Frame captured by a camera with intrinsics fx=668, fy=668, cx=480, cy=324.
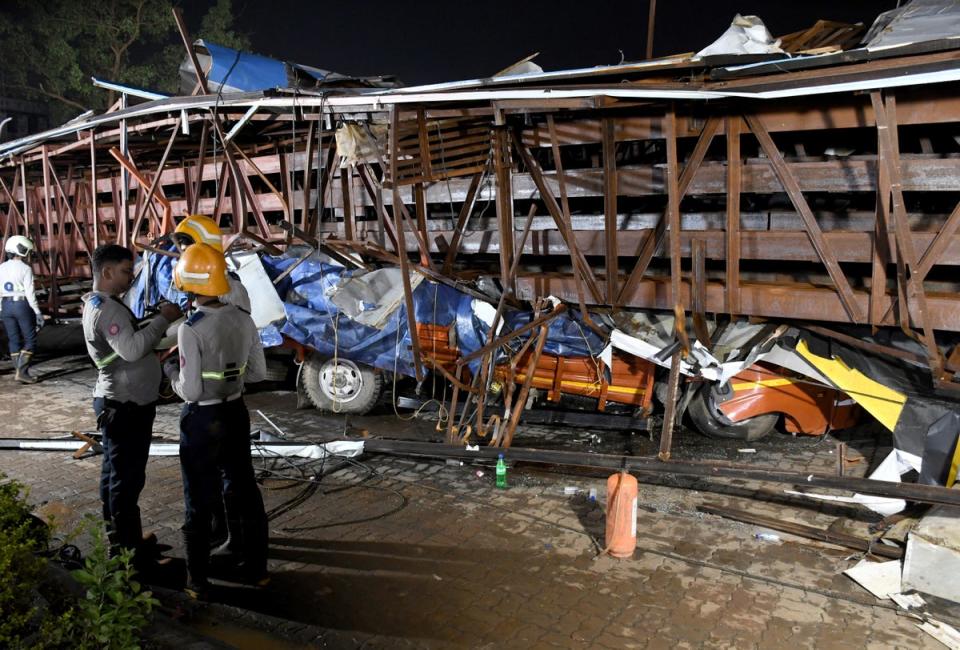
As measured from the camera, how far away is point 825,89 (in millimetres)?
4477

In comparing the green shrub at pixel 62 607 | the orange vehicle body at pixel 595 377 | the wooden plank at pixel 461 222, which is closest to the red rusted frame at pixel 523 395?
the orange vehicle body at pixel 595 377

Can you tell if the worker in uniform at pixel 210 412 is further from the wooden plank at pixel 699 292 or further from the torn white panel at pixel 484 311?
the wooden plank at pixel 699 292

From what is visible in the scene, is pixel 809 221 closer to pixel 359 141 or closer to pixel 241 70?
pixel 359 141

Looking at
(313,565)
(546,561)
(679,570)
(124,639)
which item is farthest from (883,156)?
(124,639)

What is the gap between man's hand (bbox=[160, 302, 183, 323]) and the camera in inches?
171

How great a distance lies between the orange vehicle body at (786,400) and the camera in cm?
679

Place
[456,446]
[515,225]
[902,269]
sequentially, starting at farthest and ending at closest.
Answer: [515,225], [456,446], [902,269]

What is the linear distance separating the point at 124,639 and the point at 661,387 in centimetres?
566

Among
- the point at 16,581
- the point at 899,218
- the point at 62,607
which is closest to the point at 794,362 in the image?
the point at 899,218

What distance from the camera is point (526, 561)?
15.1 ft

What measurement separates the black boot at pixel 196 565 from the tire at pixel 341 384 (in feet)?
13.0

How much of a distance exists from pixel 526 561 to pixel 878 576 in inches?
88.0

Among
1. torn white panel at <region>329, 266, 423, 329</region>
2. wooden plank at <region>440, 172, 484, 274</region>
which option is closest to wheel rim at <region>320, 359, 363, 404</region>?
torn white panel at <region>329, 266, 423, 329</region>

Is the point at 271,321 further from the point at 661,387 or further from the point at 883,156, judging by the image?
the point at 883,156
